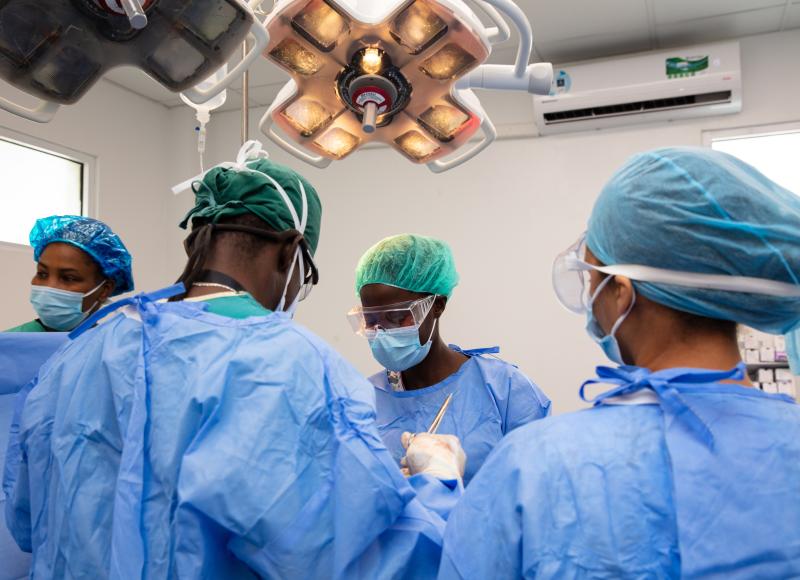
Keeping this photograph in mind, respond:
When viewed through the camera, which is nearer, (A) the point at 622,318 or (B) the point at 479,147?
(A) the point at 622,318

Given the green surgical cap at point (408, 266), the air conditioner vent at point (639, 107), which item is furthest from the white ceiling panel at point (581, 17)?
the green surgical cap at point (408, 266)

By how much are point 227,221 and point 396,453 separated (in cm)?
88

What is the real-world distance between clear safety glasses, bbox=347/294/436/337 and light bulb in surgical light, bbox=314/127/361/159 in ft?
2.31

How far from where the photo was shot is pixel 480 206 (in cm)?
351

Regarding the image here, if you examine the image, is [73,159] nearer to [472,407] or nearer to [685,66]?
[472,407]

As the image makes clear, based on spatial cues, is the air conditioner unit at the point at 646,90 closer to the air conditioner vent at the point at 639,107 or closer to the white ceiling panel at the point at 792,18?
the air conditioner vent at the point at 639,107

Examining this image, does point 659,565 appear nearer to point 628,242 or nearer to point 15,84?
point 628,242

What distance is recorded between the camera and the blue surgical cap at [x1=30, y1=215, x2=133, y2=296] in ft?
6.31

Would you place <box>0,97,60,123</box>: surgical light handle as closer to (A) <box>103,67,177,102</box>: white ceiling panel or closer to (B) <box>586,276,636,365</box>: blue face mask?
(B) <box>586,276,636,365</box>: blue face mask

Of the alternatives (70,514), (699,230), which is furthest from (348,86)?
(70,514)

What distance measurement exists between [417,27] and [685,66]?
2626mm

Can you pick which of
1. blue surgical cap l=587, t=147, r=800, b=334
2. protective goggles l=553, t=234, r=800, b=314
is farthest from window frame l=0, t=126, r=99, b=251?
blue surgical cap l=587, t=147, r=800, b=334

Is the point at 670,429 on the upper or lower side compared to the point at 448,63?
lower

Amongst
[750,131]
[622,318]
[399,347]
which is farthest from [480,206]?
[622,318]
